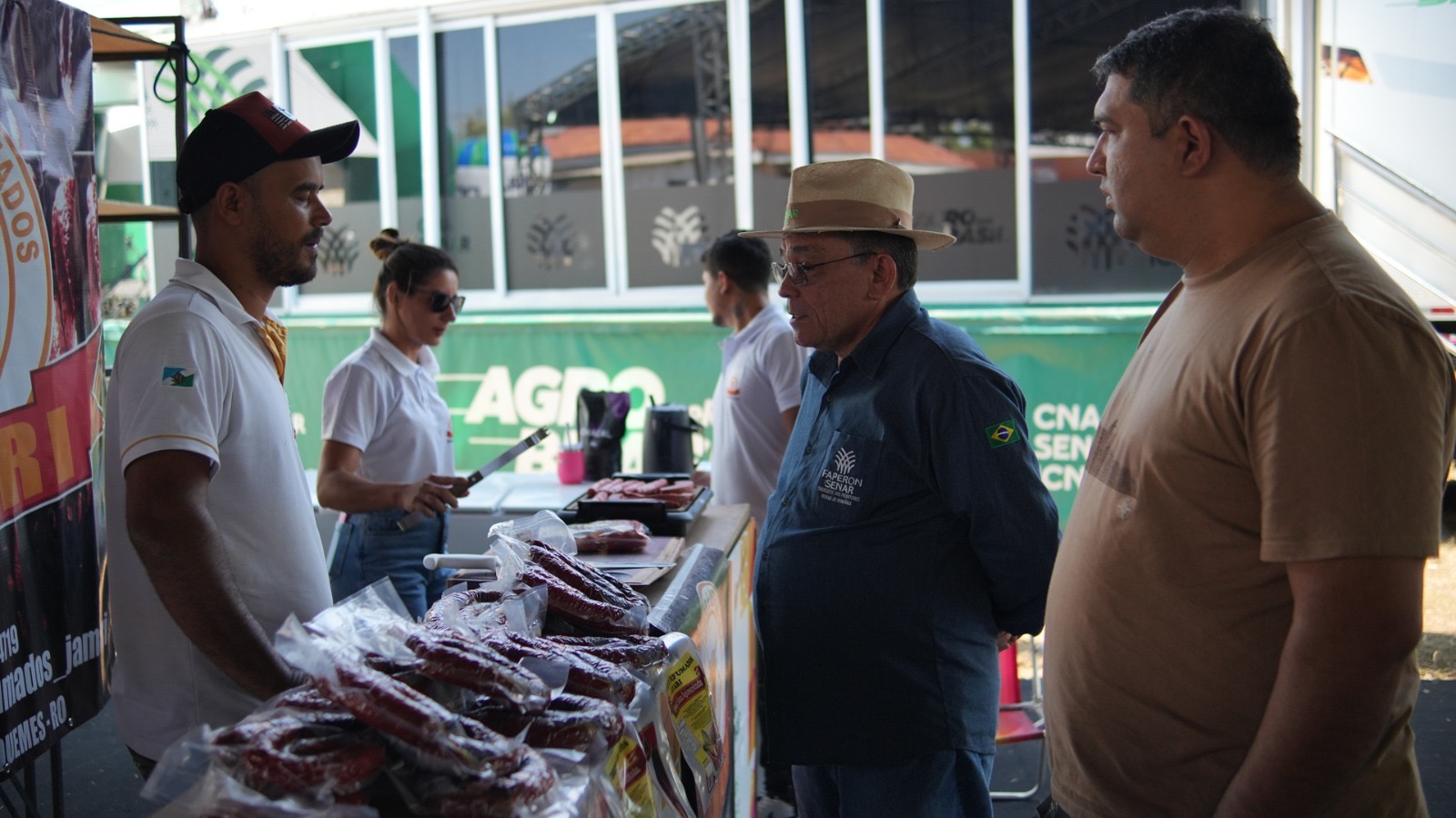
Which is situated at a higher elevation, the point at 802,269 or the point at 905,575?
the point at 802,269

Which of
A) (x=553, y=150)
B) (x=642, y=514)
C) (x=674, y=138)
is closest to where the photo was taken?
(x=642, y=514)

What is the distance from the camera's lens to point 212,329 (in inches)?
78.7

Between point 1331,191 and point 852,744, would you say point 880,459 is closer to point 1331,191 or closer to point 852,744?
point 852,744

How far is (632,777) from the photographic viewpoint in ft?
4.85

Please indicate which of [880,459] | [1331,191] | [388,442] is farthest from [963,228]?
[880,459]

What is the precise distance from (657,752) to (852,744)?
30.3 inches

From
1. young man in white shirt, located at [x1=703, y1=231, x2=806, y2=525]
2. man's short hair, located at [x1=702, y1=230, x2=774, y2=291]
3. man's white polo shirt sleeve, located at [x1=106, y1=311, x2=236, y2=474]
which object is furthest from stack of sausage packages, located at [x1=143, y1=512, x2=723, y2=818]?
man's short hair, located at [x1=702, y1=230, x2=774, y2=291]

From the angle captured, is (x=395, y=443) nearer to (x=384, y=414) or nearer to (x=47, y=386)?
(x=384, y=414)

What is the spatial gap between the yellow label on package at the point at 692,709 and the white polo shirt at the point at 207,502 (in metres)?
0.81

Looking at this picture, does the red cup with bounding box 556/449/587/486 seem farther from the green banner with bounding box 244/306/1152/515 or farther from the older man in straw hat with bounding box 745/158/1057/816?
the older man in straw hat with bounding box 745/158/1057/816

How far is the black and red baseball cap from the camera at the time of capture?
2156 mm

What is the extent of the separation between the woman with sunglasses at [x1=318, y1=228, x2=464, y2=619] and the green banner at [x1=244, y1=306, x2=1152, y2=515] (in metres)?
2.83

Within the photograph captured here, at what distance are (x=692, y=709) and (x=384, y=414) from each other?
7.30ft

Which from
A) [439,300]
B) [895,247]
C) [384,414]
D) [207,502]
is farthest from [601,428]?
[207,502]
